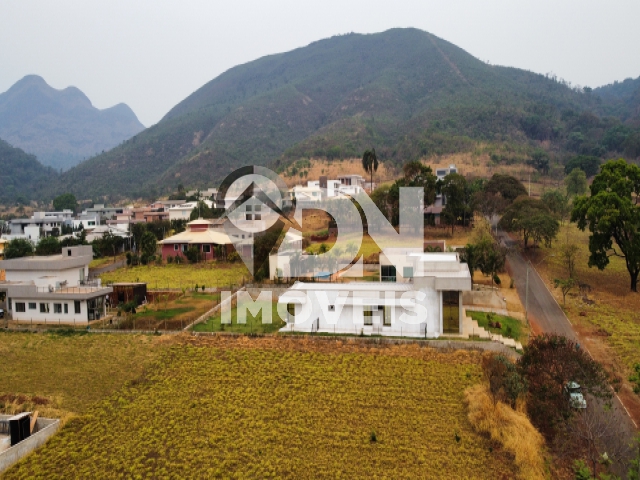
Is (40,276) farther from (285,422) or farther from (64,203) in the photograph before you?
(64,203)

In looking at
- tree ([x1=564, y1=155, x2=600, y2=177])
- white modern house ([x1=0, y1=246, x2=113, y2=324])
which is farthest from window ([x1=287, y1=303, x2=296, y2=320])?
tree ([x1=564, y1=155, x2=600, y2=177])

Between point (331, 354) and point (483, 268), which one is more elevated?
point (483, 268)

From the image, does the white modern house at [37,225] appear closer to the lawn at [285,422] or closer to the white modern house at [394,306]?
the white modern house at [394,306]

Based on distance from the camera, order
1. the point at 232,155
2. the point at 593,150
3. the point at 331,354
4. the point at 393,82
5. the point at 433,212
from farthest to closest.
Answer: the point at 393,82
the point at 232,155
the point at 593,150
the point at 433,212
the point at 331,354

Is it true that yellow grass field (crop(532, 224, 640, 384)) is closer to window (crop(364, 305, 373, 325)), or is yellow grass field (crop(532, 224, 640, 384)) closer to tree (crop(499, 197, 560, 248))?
tree (crop(499, 197, 560, 248))

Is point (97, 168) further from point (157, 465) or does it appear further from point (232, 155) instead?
point (157, 465)

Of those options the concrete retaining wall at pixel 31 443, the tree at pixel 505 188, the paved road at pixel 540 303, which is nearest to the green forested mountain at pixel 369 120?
the tree at pixel 505 188

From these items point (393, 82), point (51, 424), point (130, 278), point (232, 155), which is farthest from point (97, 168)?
point (51, 424)
